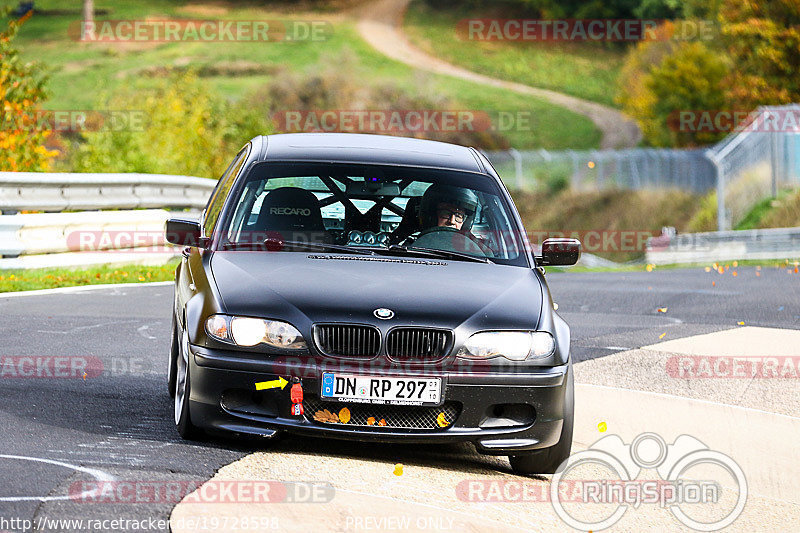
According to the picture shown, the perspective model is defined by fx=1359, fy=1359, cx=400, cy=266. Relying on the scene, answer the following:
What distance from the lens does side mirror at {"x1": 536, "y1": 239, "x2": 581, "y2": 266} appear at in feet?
26.1

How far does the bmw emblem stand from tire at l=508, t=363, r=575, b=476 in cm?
99

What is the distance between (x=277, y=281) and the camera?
682 cm

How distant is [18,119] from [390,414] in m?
16.2

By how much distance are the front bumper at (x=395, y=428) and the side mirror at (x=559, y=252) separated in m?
1.33

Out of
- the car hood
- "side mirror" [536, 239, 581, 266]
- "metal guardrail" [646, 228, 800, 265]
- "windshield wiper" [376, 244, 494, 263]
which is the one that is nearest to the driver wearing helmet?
"windshield wiper" [376, 244, 494, 263]

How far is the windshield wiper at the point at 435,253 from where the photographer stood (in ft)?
24.9

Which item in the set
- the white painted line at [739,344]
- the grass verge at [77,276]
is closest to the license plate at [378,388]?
the white painted line at [739,344]

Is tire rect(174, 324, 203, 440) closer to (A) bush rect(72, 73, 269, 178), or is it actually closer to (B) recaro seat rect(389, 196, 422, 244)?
(B) recaro seat rect(389, 196, 422, 244)

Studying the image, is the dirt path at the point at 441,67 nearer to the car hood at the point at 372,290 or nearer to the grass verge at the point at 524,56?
the grass verge at the point at 524,56

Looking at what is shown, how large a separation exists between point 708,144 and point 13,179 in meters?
62.0

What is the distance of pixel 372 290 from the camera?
673 cm

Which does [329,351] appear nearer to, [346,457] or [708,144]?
[346,457]

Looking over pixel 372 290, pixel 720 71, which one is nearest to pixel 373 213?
pixel 372 290

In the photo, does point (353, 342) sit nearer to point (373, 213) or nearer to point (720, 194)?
point (373, 213)
